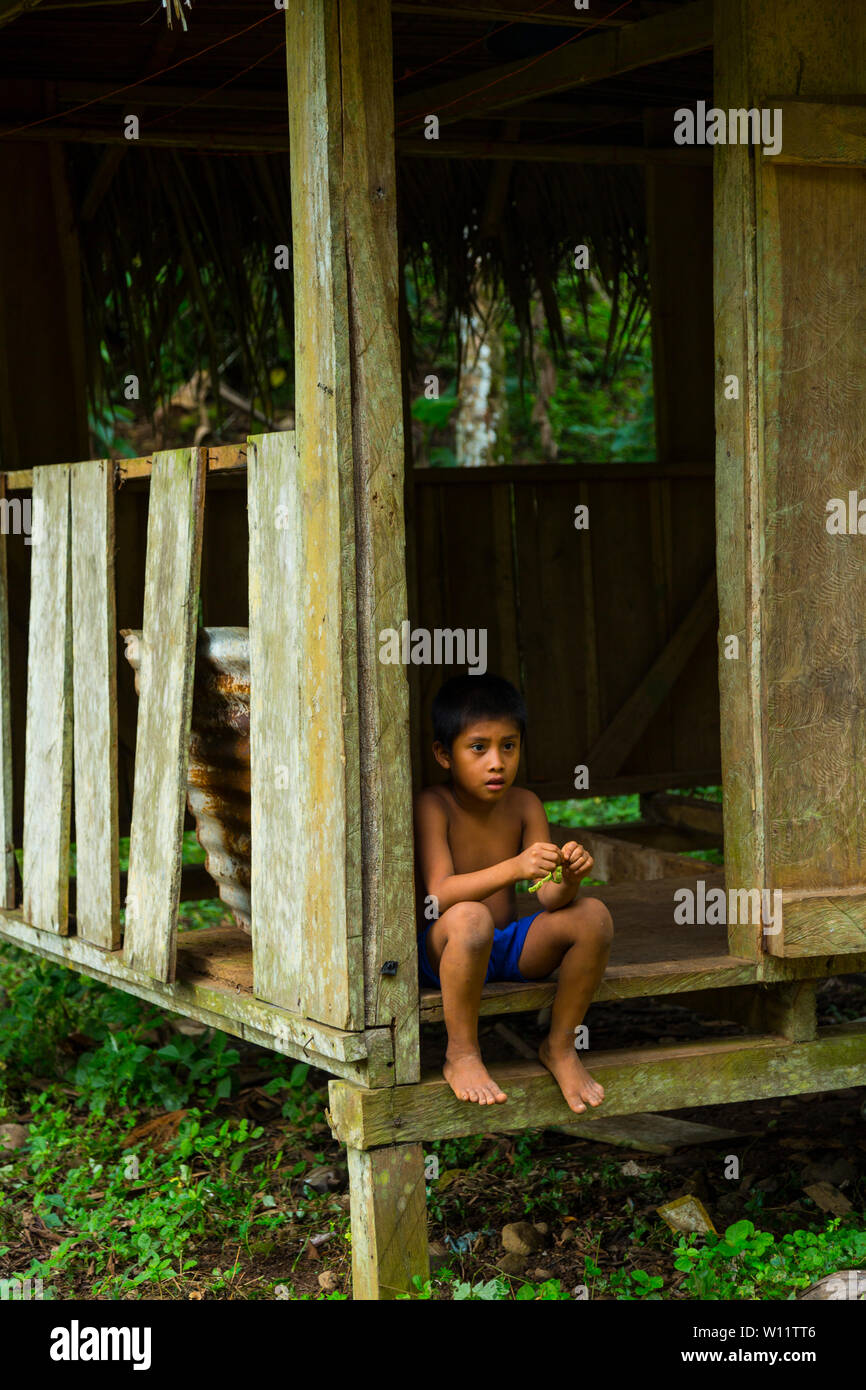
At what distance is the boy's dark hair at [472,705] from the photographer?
3799 millimetres

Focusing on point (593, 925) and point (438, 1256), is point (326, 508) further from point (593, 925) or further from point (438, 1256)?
point (438, 1256)

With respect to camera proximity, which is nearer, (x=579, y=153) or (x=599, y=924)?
(x=599, y=924)

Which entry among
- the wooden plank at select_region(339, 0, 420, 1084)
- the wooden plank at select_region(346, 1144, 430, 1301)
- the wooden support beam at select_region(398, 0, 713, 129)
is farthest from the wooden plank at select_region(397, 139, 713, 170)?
the wooden plank at select_region(346, 1144, 430, 1301)

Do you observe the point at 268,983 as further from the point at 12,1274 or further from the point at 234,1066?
the point at 234,1066

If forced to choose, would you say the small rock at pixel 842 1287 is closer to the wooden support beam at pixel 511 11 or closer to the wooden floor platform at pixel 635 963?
the wooden floor platform at pixel 635 963

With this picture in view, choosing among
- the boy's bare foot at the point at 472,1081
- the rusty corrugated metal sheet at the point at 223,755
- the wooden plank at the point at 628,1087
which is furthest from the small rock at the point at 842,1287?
the rusty corrugated metal sheet at the point at 223,755

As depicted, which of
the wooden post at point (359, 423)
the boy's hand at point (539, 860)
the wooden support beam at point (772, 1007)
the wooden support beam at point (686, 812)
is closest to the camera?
the wooden post at point (359, 423)

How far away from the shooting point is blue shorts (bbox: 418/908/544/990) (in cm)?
381

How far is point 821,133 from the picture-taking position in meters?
3.66

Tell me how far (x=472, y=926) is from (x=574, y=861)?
0.27 metres

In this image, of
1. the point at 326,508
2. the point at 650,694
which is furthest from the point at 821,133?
the point at 650,694

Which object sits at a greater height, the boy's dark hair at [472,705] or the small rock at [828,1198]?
the boy's dark hair at [472,705]

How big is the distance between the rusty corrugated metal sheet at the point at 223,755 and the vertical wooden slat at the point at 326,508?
0.51 m

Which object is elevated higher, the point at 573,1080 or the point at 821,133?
the point at 821,133
